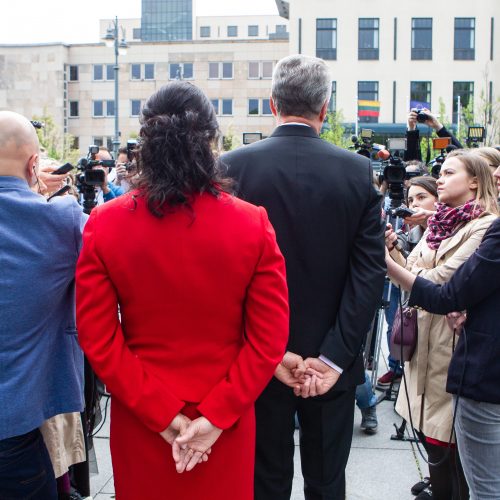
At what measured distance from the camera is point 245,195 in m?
2.84

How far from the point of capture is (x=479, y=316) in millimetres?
2873

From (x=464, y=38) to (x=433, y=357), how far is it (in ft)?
151

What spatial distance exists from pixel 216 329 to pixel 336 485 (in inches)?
47.2

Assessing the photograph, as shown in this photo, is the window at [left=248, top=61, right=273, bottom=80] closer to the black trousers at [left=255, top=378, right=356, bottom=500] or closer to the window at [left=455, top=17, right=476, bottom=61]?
the window at [left=455, top=17, right=476, bottom=61]

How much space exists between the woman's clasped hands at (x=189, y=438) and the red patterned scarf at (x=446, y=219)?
2.03 metres

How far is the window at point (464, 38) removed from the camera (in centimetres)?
4466

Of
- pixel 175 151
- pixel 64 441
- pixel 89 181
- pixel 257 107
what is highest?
pixel 257 107

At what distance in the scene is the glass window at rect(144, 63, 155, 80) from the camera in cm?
5675

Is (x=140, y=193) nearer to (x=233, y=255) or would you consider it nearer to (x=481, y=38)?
(x=233, y=255)

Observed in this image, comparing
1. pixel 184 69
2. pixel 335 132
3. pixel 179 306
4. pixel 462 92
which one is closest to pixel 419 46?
pixel 462 92

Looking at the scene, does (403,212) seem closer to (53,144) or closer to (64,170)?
(64,170)

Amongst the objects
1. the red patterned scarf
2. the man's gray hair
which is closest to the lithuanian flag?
the red patterned scarf

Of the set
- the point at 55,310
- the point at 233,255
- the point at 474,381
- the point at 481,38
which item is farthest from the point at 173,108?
the point at 481,38

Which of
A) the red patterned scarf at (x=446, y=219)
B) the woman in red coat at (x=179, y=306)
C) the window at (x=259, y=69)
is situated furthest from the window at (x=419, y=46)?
the woman in red coat at (x=179, y=306)
